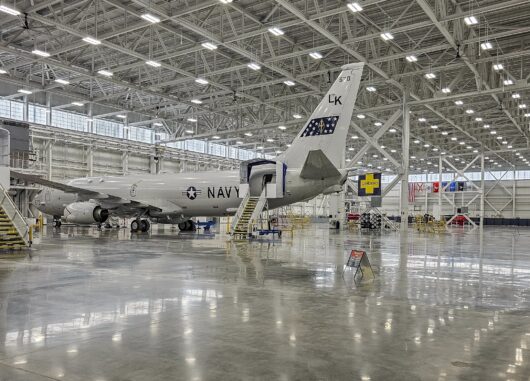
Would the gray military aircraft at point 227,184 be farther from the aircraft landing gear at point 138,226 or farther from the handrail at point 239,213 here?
the handrail at point 239,213

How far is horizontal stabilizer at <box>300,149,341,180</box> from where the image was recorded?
1733 cm

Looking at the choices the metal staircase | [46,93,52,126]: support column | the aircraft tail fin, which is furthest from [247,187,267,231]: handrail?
[46,93,52,126]: support column

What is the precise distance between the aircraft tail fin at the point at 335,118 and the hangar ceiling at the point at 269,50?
2330 millimetres

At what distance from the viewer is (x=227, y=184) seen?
25156mm

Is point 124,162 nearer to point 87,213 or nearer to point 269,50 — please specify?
point 87,213

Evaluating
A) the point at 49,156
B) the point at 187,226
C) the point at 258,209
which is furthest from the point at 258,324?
the point at 49,156

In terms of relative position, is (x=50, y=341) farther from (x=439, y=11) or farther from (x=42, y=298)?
(x=439, y=11)

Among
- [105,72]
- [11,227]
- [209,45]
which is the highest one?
[209,45]

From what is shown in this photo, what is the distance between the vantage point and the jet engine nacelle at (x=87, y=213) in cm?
2567

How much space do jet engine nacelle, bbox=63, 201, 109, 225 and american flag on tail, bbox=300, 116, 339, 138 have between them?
12.7 m

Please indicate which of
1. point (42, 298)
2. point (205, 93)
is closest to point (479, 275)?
point (42, 298)

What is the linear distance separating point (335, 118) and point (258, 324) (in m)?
15.2

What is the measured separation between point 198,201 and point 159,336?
21.2 m

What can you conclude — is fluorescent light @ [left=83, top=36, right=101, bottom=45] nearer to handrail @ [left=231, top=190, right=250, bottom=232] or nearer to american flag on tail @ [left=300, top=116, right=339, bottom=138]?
handrail @ [left=231, top=190, right=250, bottom=232]
